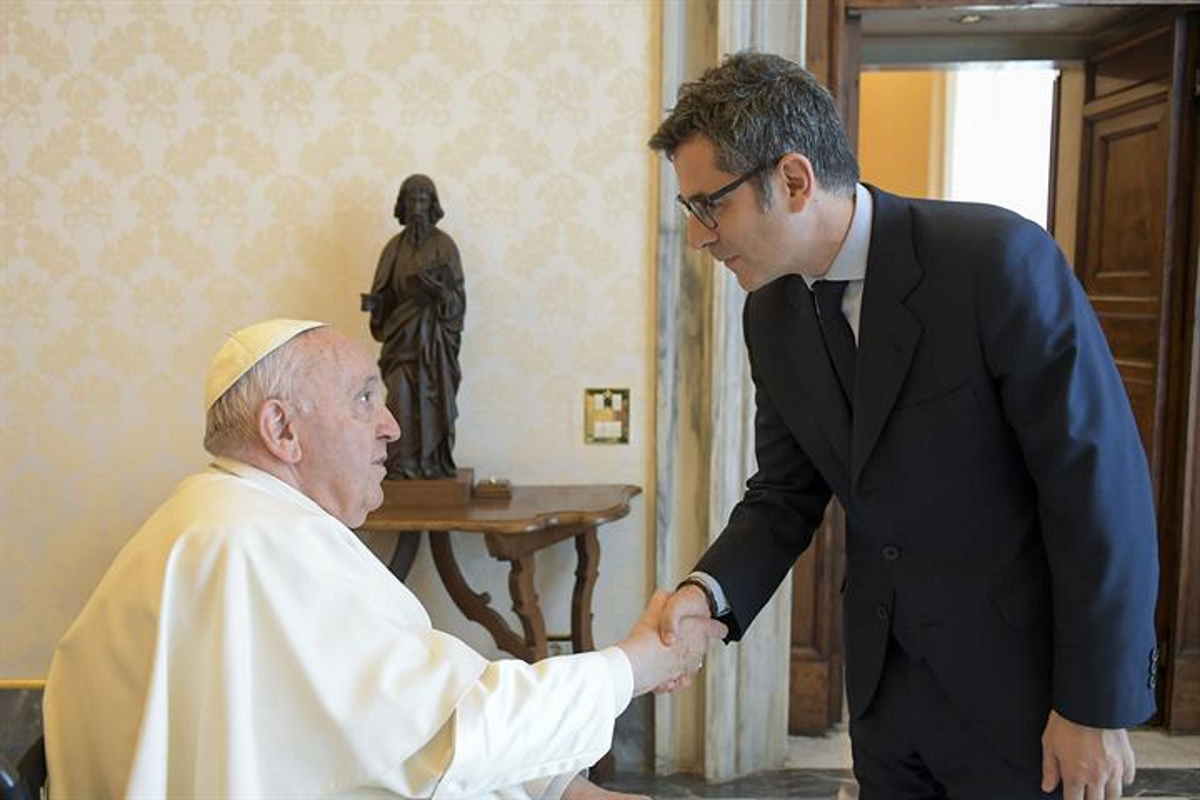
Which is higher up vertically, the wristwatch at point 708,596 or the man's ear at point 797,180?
the man's ear at point 797,180

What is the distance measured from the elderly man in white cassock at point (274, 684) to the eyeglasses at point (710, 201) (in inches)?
27.9

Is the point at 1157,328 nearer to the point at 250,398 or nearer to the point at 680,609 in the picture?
the point at 680,609

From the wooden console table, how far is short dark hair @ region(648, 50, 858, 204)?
1.62 m

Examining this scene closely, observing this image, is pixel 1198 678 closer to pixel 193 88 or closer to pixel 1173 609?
pixel 1173 609

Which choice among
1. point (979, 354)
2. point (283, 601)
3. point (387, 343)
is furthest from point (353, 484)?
point (387, 343)

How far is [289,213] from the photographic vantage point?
11.7 ft

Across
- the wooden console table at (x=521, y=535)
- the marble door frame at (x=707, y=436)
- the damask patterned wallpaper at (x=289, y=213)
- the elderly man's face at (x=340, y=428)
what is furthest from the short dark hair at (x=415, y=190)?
the elderly man's face at (x=340, y=428)

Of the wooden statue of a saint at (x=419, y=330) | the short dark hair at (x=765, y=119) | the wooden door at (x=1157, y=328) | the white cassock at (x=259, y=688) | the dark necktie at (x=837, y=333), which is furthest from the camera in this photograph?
the wooden door at (x=1157, y=328)

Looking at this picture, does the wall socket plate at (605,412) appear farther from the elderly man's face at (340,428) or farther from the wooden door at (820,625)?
the elderly man's face at (340,428)

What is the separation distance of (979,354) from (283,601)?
3.34 feet

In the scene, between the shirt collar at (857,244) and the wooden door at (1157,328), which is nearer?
the shirt collar at (857,244)

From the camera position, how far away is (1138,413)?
4047 millimetres

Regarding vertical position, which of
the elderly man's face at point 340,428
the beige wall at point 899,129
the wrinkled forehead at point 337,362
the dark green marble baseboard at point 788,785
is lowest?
the dark green marble baseboard at point 788,785

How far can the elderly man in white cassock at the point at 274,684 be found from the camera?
154cm
